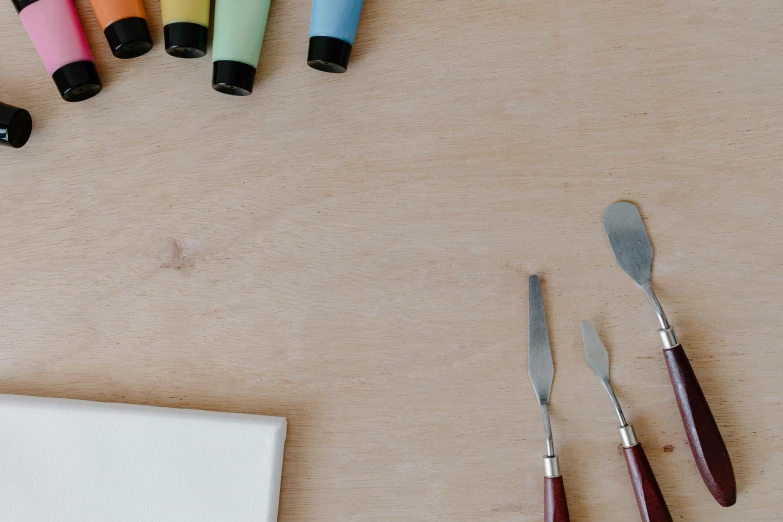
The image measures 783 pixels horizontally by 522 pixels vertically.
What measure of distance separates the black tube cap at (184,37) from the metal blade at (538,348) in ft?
1.20

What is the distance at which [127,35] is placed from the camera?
1.80ft

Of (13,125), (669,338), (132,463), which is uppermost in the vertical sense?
(13,125)

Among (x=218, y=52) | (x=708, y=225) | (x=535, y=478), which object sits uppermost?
(x=218, y=52)

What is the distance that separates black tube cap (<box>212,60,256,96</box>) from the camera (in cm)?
54

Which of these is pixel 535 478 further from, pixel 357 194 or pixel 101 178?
pixel 101 178

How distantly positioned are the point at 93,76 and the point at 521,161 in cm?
40

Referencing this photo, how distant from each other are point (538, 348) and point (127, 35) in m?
0.46

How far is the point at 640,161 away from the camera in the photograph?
0.56 meters

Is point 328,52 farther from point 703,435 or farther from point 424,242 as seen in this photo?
point 703,435

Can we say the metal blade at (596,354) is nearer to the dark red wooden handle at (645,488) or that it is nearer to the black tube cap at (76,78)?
the dark red wooden handle at (645,488)

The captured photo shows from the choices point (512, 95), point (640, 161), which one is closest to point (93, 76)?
point (512, 95)

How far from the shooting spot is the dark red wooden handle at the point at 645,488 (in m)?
0.51

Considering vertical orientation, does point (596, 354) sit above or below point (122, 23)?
below

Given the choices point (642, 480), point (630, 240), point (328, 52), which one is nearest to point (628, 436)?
point (642, 480)
